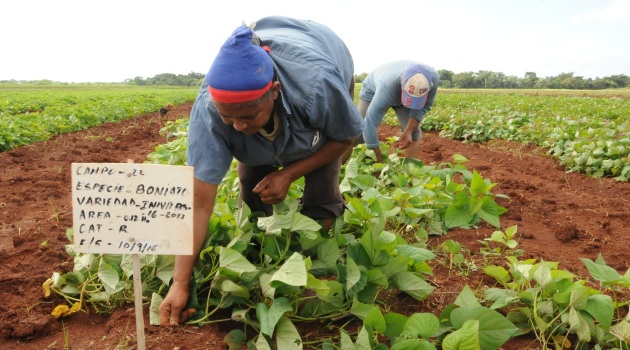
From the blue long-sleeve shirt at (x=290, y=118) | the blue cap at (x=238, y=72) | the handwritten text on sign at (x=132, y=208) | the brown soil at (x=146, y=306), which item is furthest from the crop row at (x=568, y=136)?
the handwritten text on sign at (x=132, y=208)

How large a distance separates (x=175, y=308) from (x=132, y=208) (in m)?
0.57

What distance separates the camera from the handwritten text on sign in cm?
136

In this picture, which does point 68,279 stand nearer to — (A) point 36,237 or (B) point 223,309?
(B) point 223,309

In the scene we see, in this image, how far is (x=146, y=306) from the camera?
192 cm

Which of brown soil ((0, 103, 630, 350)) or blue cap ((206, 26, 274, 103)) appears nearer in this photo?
blue cap ((206, 26, 274, 103))

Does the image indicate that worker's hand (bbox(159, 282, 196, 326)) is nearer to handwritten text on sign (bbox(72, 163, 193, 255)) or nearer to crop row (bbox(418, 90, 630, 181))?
handwritten text on sign (bbox(72, 163, 193, 255))

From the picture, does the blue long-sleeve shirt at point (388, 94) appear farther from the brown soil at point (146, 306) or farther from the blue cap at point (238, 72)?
the blue cap at point (238, 72)

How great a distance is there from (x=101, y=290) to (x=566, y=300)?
1840 millimetres

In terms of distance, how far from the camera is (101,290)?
2.05 meters

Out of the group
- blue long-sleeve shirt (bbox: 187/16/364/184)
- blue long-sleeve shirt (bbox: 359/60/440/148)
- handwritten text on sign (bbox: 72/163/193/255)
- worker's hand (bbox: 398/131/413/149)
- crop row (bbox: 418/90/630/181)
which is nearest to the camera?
handwritten text on sign (bbox: 72/163/193/255)

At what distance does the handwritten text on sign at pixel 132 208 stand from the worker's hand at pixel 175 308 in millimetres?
442

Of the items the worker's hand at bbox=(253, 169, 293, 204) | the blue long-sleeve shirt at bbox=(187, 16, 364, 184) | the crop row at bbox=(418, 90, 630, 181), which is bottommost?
the crop row at bbox=(418, 90, 630, 181)

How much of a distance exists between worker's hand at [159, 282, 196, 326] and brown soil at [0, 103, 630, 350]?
42 mm

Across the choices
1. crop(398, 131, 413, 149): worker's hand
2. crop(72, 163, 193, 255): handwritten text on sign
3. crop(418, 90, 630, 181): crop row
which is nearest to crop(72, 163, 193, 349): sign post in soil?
crop(72, 163, 193, 255): handwritten text on sign
